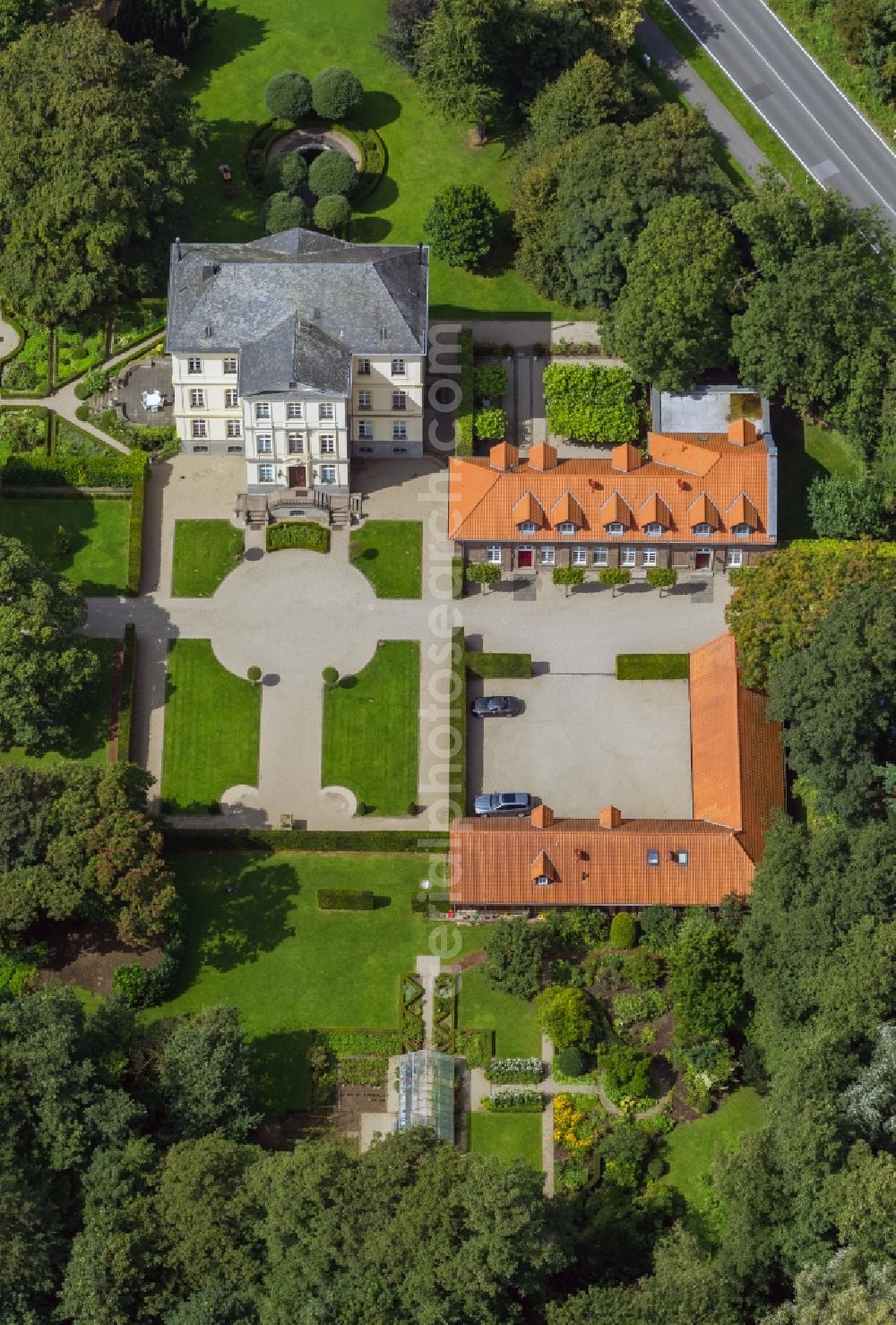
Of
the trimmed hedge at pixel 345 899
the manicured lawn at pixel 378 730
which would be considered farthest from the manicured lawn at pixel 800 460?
the trimmed hedge at pixel 345 899

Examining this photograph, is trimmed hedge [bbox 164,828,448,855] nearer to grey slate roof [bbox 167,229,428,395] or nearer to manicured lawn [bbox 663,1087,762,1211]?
manicured lawn [bbox 663,1087,762,1211]

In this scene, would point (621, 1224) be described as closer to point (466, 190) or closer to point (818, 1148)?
point (818, 1148)

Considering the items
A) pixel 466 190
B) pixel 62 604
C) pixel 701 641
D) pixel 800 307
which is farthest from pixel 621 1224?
pixel 466 190

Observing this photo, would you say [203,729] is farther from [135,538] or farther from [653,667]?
[653,667]

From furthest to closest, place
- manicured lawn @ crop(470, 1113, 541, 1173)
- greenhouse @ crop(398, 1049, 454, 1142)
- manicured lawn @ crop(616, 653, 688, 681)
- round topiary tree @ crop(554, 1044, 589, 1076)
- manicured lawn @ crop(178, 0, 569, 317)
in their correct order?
manicured lawn @ crop(178, 0, 569, 317), manicured lawn @ crop(616, 653, 688, 681), round topiary tree @ crop(554, 1044, 589, 1076), manicured lawn @ crop(470, 1113, 541, 1173), greenhouse @ crop(398, 1049, 454, 1142)

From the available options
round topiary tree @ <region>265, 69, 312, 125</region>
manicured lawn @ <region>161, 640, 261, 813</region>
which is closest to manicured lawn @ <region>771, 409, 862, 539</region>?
manicured lawn @ <region>161, 640, 261, 813</region>

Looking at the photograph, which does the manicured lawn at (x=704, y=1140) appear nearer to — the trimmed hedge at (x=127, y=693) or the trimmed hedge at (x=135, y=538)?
the trimmed hedge at (x=127, y=693)
